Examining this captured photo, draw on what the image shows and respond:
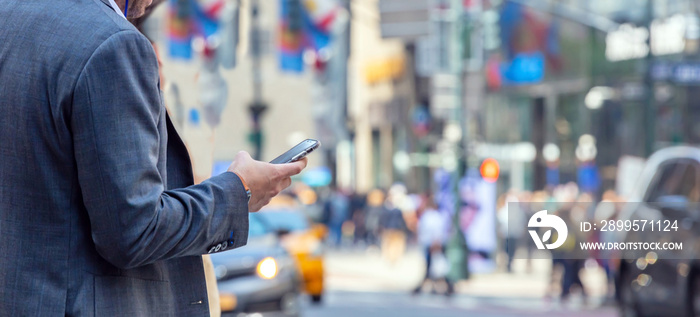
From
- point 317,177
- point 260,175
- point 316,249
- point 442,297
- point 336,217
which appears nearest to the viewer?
point 260,175

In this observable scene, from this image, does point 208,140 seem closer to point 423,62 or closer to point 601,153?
point 601,153

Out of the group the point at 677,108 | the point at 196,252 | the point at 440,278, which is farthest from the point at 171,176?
the point at 677,108

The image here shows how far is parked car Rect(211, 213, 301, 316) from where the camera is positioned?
11.0 meters

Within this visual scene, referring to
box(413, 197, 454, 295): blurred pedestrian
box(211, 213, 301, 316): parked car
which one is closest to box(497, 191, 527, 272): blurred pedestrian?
box(413, 197, 454, 295): blurred pedestrian

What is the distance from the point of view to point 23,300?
2.01 m

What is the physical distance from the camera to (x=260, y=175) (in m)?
2.29

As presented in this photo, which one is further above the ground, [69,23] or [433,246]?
[69,23]

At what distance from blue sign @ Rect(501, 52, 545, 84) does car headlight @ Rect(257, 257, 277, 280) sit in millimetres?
22901

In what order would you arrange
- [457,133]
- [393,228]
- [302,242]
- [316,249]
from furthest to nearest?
[393,228] → [457,133] → [316,249] → [302,242]

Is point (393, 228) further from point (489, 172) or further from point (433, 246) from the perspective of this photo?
point (433, 246)

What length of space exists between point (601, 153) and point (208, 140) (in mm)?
27400

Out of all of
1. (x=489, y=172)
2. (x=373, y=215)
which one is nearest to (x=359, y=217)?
(x=373, y=215)

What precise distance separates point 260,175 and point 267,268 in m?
9.55

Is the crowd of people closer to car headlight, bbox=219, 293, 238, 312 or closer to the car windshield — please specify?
the car windshield
